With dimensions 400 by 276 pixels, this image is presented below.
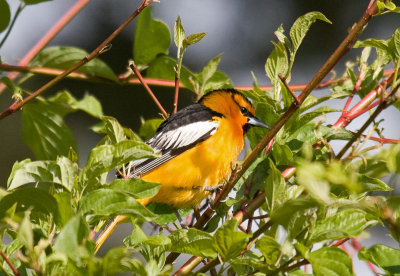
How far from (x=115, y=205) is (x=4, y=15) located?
1.04m

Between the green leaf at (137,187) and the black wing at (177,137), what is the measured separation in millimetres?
Answer: 1649

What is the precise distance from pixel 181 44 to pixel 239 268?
0.88m

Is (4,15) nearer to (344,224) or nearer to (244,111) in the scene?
(344,224)

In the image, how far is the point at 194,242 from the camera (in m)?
1.39

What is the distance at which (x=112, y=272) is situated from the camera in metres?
1.02

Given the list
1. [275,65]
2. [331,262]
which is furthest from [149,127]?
[331,262]

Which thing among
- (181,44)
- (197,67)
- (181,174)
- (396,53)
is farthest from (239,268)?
(197,67)

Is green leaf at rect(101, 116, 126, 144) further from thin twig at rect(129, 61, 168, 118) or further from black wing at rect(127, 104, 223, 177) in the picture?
black wing at rect(127, 104, 223, 177)

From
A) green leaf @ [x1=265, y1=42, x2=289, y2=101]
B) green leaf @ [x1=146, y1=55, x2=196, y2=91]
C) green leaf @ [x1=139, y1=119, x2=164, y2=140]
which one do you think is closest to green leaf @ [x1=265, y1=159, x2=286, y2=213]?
green leaf @ [x1=265, y1=42, x2=289, y2=101]

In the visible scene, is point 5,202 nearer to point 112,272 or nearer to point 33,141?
point 112,272

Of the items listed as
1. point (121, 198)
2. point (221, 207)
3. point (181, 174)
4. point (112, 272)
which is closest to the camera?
point (112, 272)

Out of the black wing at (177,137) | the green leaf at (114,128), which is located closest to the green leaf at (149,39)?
the black wing at (177,137)

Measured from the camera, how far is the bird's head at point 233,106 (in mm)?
3496

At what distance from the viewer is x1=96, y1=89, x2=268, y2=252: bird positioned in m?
2.94
